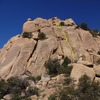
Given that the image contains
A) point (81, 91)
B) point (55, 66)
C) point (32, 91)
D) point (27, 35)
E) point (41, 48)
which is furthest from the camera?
point (27, 35)

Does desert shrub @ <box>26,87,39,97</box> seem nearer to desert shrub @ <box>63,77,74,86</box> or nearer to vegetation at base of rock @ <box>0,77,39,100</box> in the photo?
vegetation at base of rock @ <box>0,77,39,100</box>

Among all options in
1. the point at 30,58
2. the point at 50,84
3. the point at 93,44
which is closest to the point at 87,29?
the point at 93,44

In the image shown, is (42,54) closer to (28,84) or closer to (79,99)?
(28,84)

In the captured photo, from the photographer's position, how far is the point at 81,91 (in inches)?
1366

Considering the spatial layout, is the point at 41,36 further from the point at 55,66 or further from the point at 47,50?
the point at 55,66

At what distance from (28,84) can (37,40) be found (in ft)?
41.1

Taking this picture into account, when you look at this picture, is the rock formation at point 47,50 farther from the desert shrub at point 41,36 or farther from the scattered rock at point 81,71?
the desert shrub at point 41,36

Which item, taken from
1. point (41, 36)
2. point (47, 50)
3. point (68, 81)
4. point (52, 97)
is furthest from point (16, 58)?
point (52, 97)

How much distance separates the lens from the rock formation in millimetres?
43688

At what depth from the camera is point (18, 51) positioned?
47.2 m

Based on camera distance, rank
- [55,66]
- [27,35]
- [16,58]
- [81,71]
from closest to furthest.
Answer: [81,71], [55,66], [16,58], [27,35]

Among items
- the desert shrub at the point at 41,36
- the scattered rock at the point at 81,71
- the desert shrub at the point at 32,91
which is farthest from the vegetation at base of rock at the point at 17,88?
the desert shrub at the point at 41,36

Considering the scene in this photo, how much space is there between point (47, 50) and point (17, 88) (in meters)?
11.3

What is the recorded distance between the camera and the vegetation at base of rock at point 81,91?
109 feet
